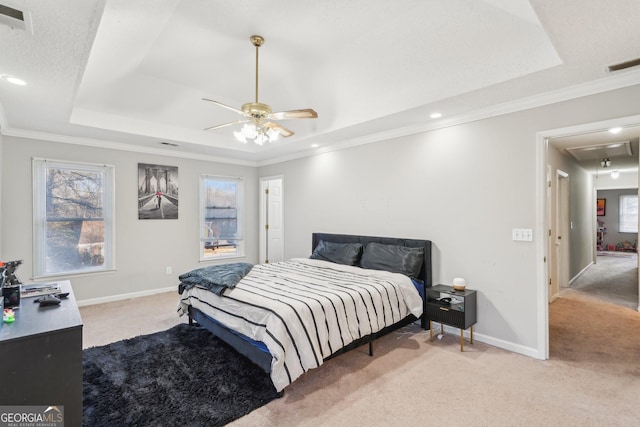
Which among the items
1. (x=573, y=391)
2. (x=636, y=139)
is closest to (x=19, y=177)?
(x=573, y=391)

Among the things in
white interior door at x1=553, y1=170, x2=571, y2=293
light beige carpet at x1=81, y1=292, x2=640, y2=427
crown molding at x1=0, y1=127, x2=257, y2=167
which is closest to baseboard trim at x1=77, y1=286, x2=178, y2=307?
light beige carpet at x1=81, y1=292, x2=640, y2=427

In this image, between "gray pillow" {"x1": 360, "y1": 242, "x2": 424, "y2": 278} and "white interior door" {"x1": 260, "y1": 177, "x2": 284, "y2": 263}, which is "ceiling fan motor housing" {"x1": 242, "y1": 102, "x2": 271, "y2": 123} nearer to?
"gray pillow" {"x1": 360, "y1": 242, "x2": 424, "y2": 278}

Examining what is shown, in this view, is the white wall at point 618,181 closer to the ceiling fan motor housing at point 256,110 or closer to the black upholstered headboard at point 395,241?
the black upholstered headboard at point 395,241

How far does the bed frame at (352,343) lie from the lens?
2438 millimetres

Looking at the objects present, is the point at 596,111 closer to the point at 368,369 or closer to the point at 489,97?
the point at 489,97

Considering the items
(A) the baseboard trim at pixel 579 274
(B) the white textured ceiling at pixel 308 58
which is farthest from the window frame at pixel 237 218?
(A) the baseboard trim at pixel 579 274

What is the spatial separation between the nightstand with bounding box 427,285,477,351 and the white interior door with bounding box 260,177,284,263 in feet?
11.6

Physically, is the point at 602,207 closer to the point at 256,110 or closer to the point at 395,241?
the point at 395,241

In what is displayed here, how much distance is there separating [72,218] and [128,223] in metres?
0.69

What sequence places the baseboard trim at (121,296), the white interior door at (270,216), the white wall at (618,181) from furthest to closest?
1. the white wall at (618,181)
2. the white interior door at (270,216)
3. the baseboard trim at (121,296)

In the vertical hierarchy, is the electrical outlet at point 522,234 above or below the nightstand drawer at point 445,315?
above

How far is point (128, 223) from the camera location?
481 cm

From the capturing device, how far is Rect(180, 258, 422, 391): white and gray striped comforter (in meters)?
2.24

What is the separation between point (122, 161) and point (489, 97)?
16.5ft
